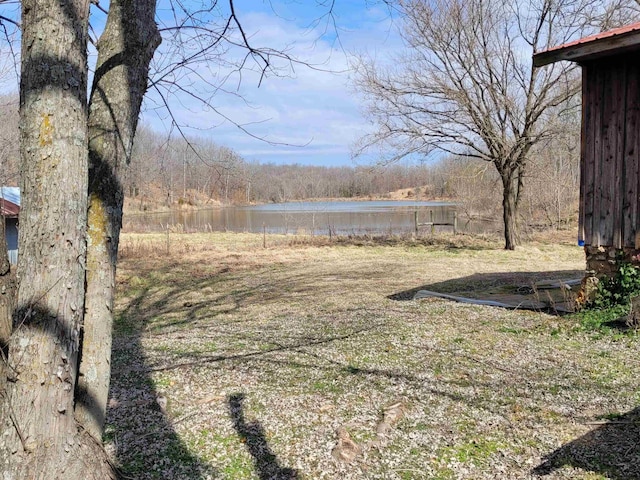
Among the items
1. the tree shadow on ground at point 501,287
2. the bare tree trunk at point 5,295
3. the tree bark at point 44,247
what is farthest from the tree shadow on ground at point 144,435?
the tree shadow on ground at point 501,287

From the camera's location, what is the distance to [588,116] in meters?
6.54

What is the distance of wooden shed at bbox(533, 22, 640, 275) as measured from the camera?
20.0 ft

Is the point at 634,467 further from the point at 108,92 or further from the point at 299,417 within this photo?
the point at 108,92

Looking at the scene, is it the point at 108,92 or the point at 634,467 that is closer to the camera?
the point at 108,92

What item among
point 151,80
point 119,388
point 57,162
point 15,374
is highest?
point 151,80

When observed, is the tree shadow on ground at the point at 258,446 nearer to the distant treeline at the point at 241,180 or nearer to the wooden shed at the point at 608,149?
the distant treeline at the point at 241,180

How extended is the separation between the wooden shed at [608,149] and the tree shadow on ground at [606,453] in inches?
137

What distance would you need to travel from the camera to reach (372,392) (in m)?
4.11

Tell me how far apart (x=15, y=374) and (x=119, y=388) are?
105 inches

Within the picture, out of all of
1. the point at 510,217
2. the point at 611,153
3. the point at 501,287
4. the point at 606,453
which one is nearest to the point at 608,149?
the point at 611,153

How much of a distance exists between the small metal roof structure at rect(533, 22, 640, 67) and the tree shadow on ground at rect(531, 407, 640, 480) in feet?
13.9

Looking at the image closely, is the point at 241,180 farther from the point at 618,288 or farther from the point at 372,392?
the point at 618,288

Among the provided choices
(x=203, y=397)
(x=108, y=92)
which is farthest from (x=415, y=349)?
(x=108, y=92)

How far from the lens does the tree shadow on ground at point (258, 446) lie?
9.80 feet
